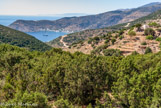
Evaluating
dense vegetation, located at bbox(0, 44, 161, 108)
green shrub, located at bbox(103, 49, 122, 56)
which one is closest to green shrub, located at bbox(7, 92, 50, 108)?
dense vegetation, located at bbox(0, 44, 161, 108)

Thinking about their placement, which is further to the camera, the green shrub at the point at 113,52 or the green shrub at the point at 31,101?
the green shrub at the point at 113,52

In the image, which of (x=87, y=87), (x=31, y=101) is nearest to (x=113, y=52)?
(x=87, y=87)

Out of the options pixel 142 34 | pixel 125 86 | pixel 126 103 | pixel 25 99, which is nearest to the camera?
pixel 25 99

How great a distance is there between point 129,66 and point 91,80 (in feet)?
20.7

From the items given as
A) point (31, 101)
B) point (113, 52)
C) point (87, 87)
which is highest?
point (31, 101)

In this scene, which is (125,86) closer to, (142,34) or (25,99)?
(25,99)

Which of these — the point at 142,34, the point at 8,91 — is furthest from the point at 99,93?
the point at 142,34

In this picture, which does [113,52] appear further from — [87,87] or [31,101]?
[31,101]

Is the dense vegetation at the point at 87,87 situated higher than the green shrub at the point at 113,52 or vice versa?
the dense vegetation at the point at 87,87

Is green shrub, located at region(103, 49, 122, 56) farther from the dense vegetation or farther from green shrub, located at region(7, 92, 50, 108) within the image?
green shrub, located at region(7, 92, 50, 108)

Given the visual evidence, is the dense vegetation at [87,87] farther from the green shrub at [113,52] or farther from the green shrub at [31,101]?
the green shrub at [113,52]

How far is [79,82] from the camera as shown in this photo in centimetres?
1409

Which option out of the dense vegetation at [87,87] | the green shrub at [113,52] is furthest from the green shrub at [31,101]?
the green shrub at [113,52]

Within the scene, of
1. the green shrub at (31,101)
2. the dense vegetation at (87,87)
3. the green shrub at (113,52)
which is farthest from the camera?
the green shrub at (113,52)
